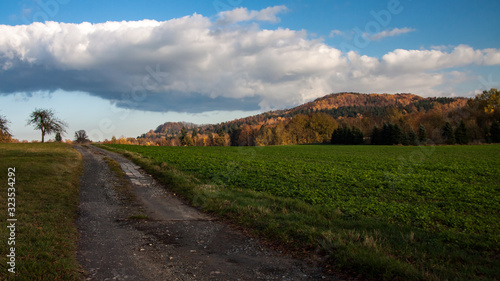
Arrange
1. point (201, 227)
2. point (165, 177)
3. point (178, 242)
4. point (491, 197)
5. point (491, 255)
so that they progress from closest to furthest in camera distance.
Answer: point (491, 255) < point (178, 242) < point (201, 227) < point (491, 197) < point (165, 177)

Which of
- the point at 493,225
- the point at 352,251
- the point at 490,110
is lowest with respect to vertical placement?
the point at 493,225

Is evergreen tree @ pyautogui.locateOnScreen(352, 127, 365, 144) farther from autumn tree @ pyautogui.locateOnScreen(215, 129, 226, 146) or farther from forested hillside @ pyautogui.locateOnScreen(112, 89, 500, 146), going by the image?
autumn tree @ pyautogui.locateOnScreen(215, 129, 226, 146)

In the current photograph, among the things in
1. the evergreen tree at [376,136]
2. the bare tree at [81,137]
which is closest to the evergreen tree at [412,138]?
the evergreen tree at [376,136]

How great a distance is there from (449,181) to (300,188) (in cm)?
1183

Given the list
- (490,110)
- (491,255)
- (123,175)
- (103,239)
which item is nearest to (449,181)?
(491,255)

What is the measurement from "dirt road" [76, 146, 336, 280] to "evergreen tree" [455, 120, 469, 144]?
323ft

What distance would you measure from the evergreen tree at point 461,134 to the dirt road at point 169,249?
98453 mm

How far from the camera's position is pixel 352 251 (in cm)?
647

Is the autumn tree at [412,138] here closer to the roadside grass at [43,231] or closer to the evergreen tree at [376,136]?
the evergreen tree at [376,136]

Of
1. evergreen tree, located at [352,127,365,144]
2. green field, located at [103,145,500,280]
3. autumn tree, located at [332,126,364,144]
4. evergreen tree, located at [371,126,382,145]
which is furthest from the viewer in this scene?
autumn tree, located at [332,126,364,144]

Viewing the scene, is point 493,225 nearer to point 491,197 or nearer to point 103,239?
point 491,197

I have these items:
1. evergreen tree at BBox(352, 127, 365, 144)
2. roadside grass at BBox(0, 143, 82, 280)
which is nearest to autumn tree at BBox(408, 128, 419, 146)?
evergreen tree at BBox(352, 127, 365, 144)

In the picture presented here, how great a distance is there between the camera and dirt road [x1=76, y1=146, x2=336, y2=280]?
5957 millimetres

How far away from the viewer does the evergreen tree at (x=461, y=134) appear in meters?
82.2
